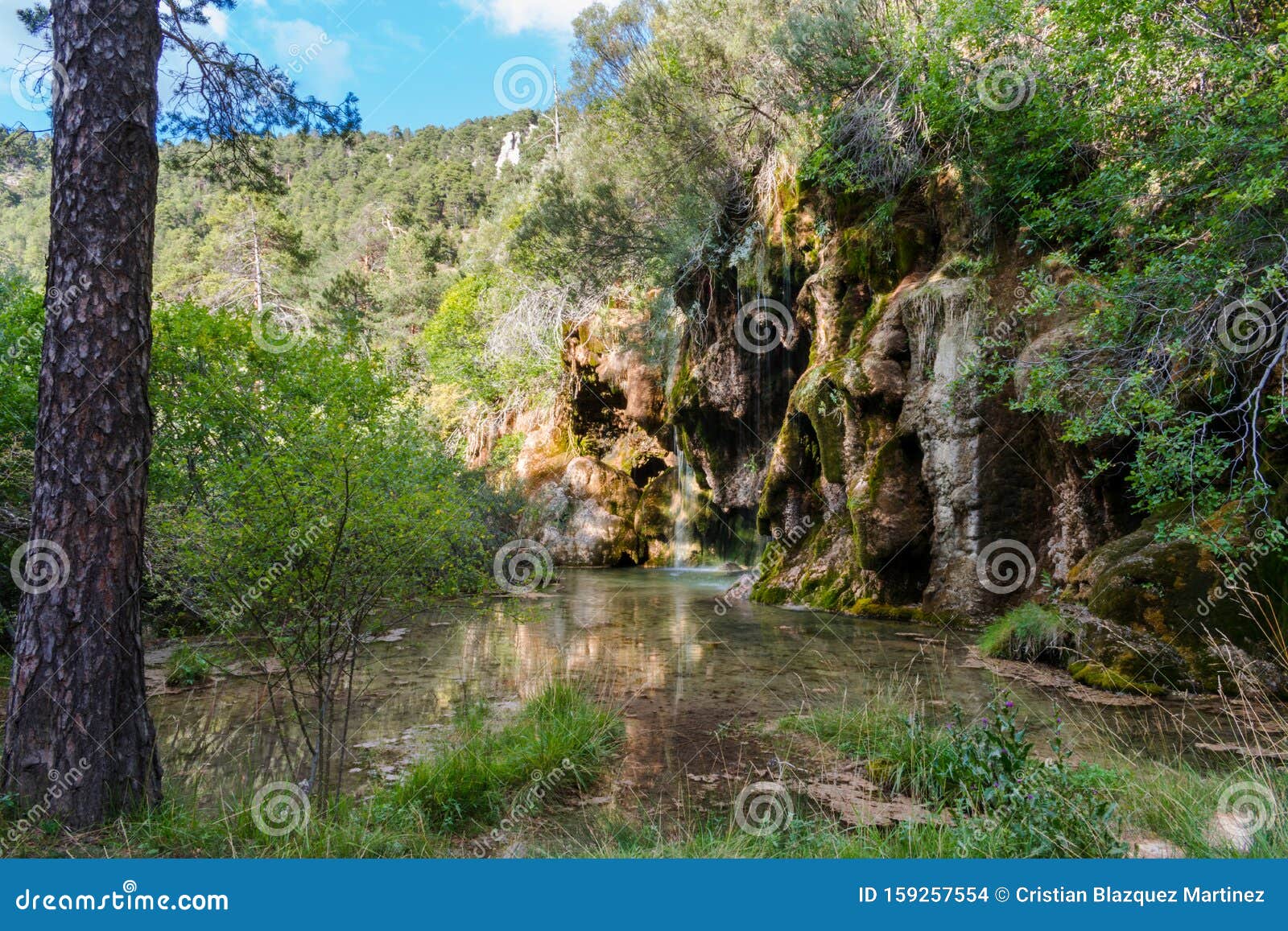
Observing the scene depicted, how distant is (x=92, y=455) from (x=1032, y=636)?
8411mm

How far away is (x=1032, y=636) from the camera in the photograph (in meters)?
7.87

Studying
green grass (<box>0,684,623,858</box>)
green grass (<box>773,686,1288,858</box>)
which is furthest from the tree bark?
green grass (<box>773,686,1288,858</box>)

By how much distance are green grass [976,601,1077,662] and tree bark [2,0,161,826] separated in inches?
309

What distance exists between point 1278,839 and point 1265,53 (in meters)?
5.80

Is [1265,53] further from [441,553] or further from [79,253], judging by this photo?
[79,253]

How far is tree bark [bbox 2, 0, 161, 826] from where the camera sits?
371 centimetres

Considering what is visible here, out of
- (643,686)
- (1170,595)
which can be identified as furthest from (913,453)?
(643,686)

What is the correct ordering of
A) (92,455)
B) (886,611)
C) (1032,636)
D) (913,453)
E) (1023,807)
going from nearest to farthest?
(1023,807), (92,455), (1032,636), (886,611), (913,453)

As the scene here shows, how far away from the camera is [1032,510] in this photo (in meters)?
10.1

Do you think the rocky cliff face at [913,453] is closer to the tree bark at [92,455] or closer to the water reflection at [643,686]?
the water reflection at [643,686]

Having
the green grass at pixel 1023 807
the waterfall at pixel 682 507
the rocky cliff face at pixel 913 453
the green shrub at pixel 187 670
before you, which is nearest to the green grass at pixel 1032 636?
the rocky cliff face at pixel 913 453

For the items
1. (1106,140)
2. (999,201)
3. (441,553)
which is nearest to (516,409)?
(999,201)

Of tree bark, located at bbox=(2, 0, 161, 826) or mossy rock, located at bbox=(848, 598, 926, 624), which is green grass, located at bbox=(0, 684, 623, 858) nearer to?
tree bark, located at bbox=(2, 0, 161, 826)

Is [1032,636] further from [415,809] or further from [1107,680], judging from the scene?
[415,809]
